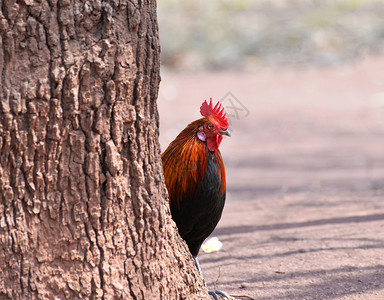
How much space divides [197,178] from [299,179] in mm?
5200

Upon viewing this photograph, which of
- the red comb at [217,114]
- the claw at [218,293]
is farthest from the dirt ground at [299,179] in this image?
the red comb at [217,114]

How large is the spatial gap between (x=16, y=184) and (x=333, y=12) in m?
22.5

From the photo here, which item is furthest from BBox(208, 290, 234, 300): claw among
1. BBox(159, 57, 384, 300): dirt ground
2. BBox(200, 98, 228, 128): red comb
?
BBox(200, 98, 228, 128): red comb

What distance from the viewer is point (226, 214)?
20.9ft

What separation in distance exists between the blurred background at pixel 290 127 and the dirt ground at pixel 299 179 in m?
0.02

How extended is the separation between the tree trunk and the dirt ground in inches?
50.7

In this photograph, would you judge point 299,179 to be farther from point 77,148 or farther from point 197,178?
point 77,148

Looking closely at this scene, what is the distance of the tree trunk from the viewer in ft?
8.16

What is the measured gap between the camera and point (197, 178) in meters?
3.68

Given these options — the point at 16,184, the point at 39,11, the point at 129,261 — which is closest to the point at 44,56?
the point at 39,11

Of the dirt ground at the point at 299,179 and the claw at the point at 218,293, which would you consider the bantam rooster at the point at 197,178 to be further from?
the dirt ground at the point at 299,179

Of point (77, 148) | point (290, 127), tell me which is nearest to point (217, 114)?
point (77, 148)

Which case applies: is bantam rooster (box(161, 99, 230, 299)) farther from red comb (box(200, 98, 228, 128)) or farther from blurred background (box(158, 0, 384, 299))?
blurred background (box(158, 0, 384, 299))

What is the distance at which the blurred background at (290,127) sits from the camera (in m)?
4.26
